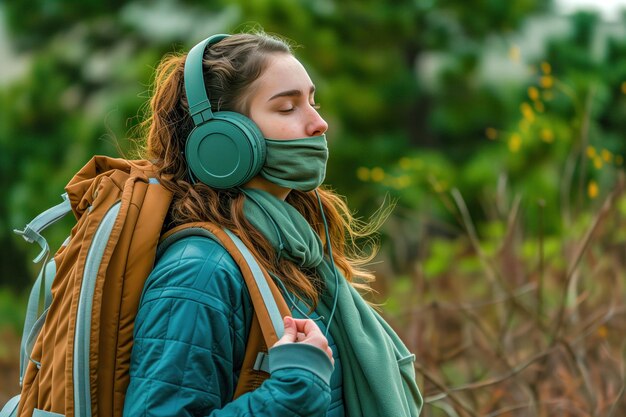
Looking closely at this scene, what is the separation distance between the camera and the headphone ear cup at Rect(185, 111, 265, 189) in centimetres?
211

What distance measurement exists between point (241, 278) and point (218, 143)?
0.31 meters

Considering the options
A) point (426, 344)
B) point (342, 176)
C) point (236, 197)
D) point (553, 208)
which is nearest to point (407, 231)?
point (342, 176)

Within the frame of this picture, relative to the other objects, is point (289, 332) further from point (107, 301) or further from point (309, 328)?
point (107, 301)

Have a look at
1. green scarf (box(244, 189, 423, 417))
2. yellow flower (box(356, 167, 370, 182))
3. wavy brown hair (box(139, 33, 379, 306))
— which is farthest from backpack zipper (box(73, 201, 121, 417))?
yellow flower (box(356, 167, 370, 182))

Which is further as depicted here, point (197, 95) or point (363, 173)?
point (363, 173)

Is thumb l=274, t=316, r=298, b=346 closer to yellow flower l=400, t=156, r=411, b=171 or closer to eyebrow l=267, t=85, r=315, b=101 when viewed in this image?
eyebrow l=267, t=85, r=315, b=101

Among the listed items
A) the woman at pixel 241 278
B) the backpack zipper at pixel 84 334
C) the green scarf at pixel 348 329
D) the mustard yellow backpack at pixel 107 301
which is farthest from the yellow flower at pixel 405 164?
the backpack zipper at pixel 84 334

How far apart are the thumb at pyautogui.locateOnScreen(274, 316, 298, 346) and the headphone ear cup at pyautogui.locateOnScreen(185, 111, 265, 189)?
0.35 metres

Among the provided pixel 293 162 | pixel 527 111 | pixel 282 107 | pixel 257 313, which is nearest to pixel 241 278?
pixel 257 313

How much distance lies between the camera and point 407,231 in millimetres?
9633

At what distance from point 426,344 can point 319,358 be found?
2.71 m

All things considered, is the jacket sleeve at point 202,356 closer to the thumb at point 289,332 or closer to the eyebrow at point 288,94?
the thumb at point 289,332

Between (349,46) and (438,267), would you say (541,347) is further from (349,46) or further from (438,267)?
(349,46)

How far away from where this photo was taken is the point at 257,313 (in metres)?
1.97
